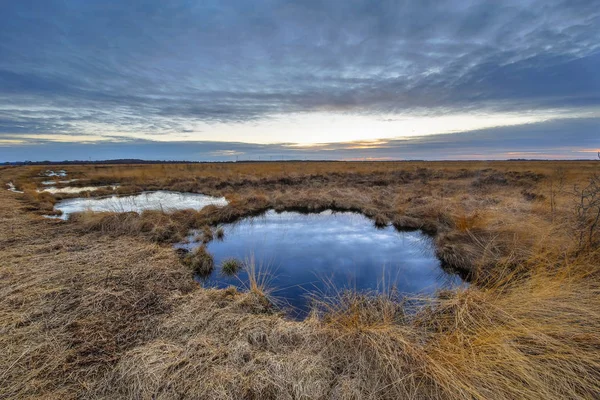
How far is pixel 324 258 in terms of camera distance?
9.21 metres

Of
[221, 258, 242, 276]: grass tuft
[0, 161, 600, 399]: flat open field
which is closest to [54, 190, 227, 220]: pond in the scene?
[221, 258, 242, 276]: grass tuft

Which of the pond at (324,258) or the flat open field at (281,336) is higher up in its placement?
the flat open field at (281,336)

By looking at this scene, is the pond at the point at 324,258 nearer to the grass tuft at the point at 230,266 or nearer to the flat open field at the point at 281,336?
the grass tuft at the point at 230,266

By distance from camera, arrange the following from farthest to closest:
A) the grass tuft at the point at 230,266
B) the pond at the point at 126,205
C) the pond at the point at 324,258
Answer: the pond at the point at 126,205
the grass tuft at the point at 230,266
the pond at the point at 324,258

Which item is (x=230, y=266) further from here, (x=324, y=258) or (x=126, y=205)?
(x=126, y=205)

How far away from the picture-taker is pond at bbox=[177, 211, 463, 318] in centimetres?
703

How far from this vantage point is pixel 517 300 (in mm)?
4102

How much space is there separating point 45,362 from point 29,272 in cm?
390

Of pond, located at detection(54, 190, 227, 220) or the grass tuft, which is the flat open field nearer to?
the grass tuft

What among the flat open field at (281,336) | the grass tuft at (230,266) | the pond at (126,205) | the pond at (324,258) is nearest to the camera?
the flat open field at (281,336)

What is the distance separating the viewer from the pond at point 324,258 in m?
7.03

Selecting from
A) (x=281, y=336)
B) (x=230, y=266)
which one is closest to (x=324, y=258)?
(x=230, y=266)

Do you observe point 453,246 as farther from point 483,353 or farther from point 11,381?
point 11,381

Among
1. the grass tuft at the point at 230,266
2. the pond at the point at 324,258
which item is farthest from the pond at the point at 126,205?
the grass tuft at the point at 230,266
